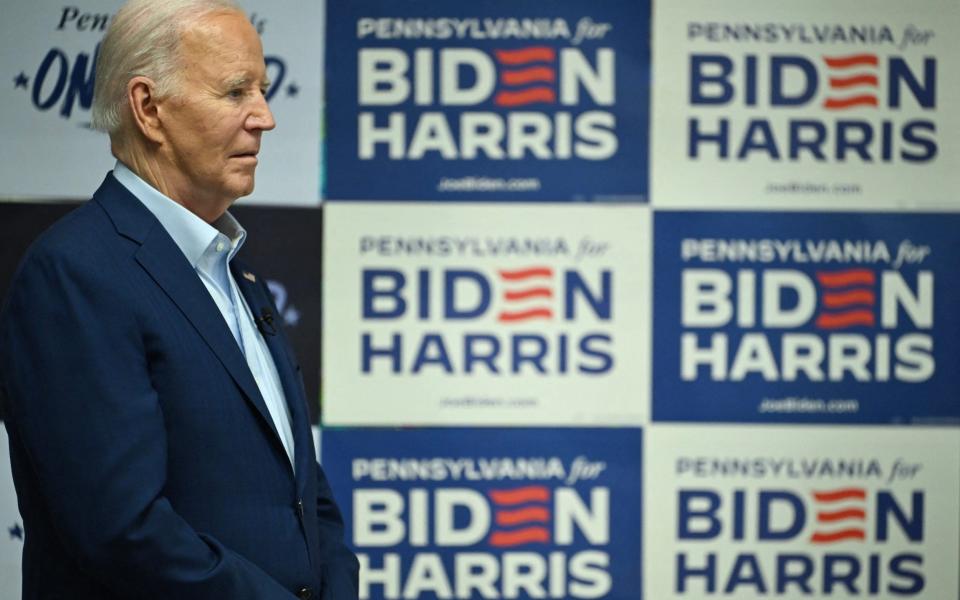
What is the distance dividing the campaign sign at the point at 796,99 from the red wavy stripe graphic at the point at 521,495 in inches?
29.0

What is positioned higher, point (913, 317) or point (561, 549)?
point (913, 317)

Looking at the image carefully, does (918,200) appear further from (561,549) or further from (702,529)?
(561,549)

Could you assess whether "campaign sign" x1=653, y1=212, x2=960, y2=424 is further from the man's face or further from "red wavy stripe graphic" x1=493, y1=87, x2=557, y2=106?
the man's face

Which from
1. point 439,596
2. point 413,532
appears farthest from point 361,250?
point 439,596

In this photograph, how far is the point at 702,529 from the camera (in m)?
2.45

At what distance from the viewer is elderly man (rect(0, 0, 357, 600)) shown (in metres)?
1.07

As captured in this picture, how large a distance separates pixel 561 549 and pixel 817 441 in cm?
66

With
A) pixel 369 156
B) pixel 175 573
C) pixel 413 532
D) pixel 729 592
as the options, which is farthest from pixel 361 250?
pixel 175 573

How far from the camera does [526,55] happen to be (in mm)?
2396

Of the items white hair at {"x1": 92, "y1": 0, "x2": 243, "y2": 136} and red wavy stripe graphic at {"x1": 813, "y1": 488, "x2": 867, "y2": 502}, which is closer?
white hair at {"x1": 92, "y1": 0, "x2": 243, "y2": 136}

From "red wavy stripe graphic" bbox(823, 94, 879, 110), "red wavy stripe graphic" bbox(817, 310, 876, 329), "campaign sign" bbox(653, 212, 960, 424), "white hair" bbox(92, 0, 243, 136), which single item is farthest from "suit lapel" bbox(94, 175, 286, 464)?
"red wavy stripe graphic" bbox(823, 94, 879, 110)

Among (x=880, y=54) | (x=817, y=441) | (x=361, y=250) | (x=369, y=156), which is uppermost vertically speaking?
(x=880, y=54)

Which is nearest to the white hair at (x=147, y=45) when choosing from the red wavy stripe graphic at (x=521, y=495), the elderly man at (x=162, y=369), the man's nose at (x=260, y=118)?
the elderly man at (x=162, y=369)

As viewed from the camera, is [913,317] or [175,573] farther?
[913,317]
